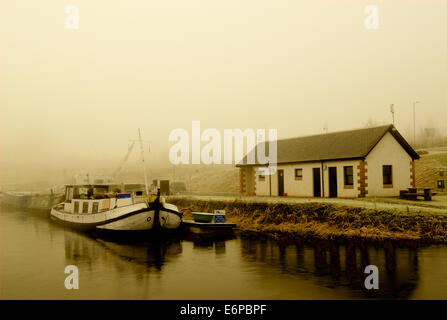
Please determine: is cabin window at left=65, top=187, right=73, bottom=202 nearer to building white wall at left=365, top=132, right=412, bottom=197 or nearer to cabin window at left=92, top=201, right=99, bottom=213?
cabin window at left=92, top=201, right=99, bottom=213

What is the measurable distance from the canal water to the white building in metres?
10.6

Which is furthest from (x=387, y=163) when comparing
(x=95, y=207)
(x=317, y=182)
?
(x=95, y=207)

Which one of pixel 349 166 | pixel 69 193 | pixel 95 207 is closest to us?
pixel 349 166

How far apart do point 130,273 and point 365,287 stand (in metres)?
10.2

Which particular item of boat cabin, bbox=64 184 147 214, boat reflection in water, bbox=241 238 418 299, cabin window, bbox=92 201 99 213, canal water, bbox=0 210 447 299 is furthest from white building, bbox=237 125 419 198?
cabin window, bbox=92 201 99 213

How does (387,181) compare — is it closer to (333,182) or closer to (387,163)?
(387,163)

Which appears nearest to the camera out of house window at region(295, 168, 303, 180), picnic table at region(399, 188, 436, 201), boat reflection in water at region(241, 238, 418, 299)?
boat reflection in water at region(241, 238, 418, 299)

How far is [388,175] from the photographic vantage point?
31875 millimetres

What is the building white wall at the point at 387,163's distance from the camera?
101 ft

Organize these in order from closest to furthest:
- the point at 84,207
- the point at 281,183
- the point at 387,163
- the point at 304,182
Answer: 1. the point at 387,163
2. the point at 84,207
3. the point at 304,182
4. the point at 281,183

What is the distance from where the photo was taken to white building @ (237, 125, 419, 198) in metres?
30.9

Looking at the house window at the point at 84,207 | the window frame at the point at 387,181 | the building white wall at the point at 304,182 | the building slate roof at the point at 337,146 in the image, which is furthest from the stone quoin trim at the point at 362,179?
the house window at the point at 84,207

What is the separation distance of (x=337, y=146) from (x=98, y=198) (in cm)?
2096
